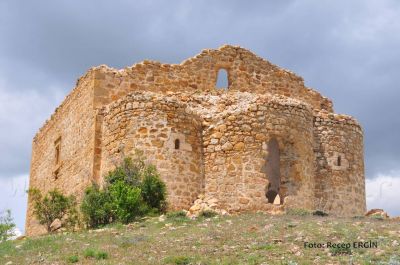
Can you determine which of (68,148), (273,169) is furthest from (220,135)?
(68,148)

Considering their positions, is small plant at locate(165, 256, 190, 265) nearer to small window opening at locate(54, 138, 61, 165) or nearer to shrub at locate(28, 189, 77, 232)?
shrub at locate(28, 189, 77, 232)

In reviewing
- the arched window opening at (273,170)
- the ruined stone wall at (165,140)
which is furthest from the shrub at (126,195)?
the arched window opening at (273,170)

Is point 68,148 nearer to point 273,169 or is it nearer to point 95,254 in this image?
point 273,169

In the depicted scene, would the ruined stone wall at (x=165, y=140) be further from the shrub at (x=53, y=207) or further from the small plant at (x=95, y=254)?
the small plant at (x=95, y=254)

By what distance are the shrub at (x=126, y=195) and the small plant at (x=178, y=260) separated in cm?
A: 421

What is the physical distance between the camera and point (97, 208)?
45.7 ft

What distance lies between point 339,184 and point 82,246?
8.95m

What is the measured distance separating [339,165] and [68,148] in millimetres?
8252

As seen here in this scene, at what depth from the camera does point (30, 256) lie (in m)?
10.3

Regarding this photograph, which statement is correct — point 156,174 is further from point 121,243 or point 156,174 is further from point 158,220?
point 121,243

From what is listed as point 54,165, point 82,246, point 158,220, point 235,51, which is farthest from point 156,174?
point 54,165

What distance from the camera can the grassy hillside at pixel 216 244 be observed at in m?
9.20

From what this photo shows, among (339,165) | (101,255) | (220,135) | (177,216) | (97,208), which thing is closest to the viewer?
(101,255)

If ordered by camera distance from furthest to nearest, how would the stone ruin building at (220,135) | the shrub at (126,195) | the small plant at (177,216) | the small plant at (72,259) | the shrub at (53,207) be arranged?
A: the shrub at (53,207) < the stone ruin building at (220,135) < the shrub at (126,195) < the small plant at (177,216) < the small plant at (72,259)
